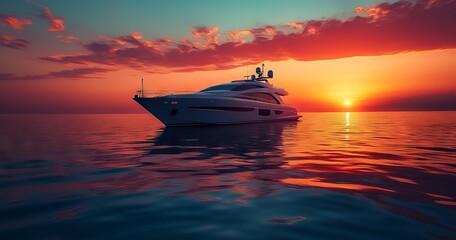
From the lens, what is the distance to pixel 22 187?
543 centimetres

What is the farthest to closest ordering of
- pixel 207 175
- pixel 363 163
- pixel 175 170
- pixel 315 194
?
pixel 363 163 < pixel 175 170 < pixel 207 175 < pixel 315 194

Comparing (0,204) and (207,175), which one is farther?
(207,175)

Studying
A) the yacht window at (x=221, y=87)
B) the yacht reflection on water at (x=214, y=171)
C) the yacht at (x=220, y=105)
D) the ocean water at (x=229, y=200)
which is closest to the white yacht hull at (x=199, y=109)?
the yacht at (x=220, y=105)

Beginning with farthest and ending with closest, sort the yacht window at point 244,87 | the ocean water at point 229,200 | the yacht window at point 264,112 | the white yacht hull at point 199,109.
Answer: the yacht window at point 264,112 < the yacht window at point 244,87 < the white yacht hull at point 199,109 < the ocean water at point 229,200

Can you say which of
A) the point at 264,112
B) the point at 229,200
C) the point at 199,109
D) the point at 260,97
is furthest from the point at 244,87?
the point at 229,200

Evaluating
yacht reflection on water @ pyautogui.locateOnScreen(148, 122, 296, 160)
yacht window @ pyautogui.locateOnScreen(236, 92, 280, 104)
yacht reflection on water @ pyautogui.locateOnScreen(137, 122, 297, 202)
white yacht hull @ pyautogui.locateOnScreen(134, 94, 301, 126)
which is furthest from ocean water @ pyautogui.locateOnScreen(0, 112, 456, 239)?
yacht window @ pyautogui.locateOnScreen(236, 92, 280, 104)

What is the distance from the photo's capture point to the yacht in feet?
71.7

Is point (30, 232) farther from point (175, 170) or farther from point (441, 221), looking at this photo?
point (441, 221)

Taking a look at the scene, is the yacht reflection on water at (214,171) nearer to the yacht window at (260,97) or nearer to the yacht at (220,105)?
the yacht at (220,105)

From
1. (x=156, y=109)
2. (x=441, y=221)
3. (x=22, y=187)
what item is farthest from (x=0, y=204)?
(x=156, y=109)

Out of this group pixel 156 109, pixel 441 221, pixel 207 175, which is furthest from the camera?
pixel 156 109

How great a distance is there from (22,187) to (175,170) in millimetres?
3217

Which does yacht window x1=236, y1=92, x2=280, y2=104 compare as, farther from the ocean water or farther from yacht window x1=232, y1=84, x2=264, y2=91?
the ocean water

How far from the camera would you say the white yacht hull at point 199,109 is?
21703mm
